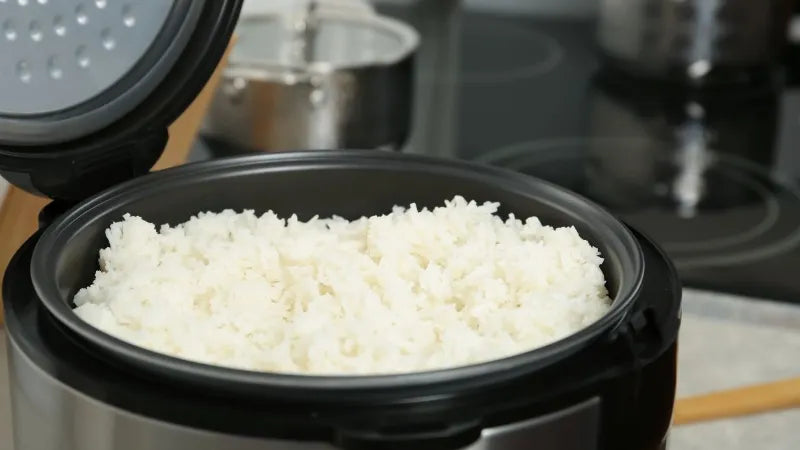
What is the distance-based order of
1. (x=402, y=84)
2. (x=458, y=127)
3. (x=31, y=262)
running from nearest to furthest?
(x=31, y=262)
(x=402, y=84)
(x=458, y=127)

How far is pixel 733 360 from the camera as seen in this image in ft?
3.85

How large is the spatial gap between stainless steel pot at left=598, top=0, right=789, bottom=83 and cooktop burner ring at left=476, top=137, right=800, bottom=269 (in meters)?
0.19

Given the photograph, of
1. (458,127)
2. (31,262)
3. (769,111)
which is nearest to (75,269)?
(31,262)

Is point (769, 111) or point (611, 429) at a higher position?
point (611, 429)

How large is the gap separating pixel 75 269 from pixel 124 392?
0.21 metres

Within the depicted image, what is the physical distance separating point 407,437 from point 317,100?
919mm

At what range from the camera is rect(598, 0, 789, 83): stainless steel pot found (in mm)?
1747

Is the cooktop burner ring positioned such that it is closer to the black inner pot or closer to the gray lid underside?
the black inner pot

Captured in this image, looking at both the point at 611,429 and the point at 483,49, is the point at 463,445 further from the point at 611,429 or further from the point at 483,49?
the point at 483,49

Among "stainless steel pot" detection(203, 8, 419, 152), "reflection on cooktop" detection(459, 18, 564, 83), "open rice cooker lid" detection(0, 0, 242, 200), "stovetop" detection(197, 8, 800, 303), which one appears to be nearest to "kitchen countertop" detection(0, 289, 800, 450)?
"stovetop" detection(197, 8, 800, 303)

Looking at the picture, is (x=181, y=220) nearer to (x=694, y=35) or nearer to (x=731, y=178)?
(x=731, y=178)

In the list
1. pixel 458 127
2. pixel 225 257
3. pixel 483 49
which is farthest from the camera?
pixel 483 49

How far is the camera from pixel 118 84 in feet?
2.81

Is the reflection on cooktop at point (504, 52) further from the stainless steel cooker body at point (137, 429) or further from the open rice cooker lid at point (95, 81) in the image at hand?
the stainless steel cooker body at point (137, 429)
